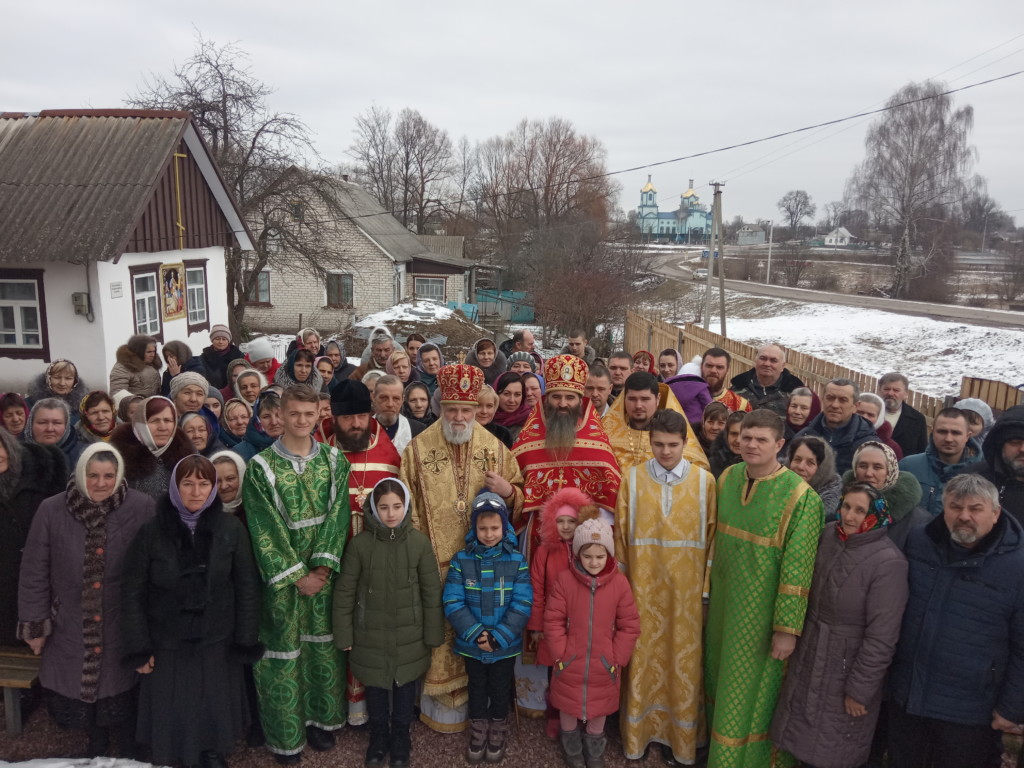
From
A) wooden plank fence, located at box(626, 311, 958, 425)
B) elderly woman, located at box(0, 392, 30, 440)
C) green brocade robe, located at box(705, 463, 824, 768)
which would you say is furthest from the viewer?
wooden plank fence, located at box(626, 311, 958, 425)

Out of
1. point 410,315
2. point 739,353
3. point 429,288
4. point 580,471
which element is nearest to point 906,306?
point 429,288

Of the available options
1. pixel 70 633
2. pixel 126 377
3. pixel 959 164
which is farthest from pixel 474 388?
pixel 959 164

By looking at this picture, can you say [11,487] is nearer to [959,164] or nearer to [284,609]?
[284,609]

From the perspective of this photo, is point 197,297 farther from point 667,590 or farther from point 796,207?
point 796,207

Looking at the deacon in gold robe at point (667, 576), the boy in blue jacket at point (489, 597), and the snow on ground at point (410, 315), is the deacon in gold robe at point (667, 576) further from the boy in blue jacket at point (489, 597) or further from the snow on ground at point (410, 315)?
the snow on ground at point (410, 315)

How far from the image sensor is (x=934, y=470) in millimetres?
4211

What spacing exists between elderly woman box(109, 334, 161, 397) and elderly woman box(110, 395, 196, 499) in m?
3.07

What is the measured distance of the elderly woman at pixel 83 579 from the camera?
3.44 m

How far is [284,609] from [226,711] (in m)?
0.58

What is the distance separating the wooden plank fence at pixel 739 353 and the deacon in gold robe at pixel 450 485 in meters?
4.16

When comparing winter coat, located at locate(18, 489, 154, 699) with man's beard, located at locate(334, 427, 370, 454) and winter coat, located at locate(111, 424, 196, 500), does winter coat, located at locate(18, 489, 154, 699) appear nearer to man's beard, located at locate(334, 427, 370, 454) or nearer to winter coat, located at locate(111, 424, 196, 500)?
winter coat, located at locate(111, 424, 196, 500)

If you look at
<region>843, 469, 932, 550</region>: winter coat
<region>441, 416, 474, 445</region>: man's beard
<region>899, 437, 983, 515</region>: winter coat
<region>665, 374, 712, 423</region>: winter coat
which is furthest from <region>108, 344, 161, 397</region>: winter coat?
<region>899, 437, 983, 515</region>: winter coat

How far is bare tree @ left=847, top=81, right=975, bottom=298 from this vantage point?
3797 centimetres

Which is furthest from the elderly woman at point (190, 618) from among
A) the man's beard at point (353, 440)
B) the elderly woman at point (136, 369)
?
the elderly woman at point (136, 369)
